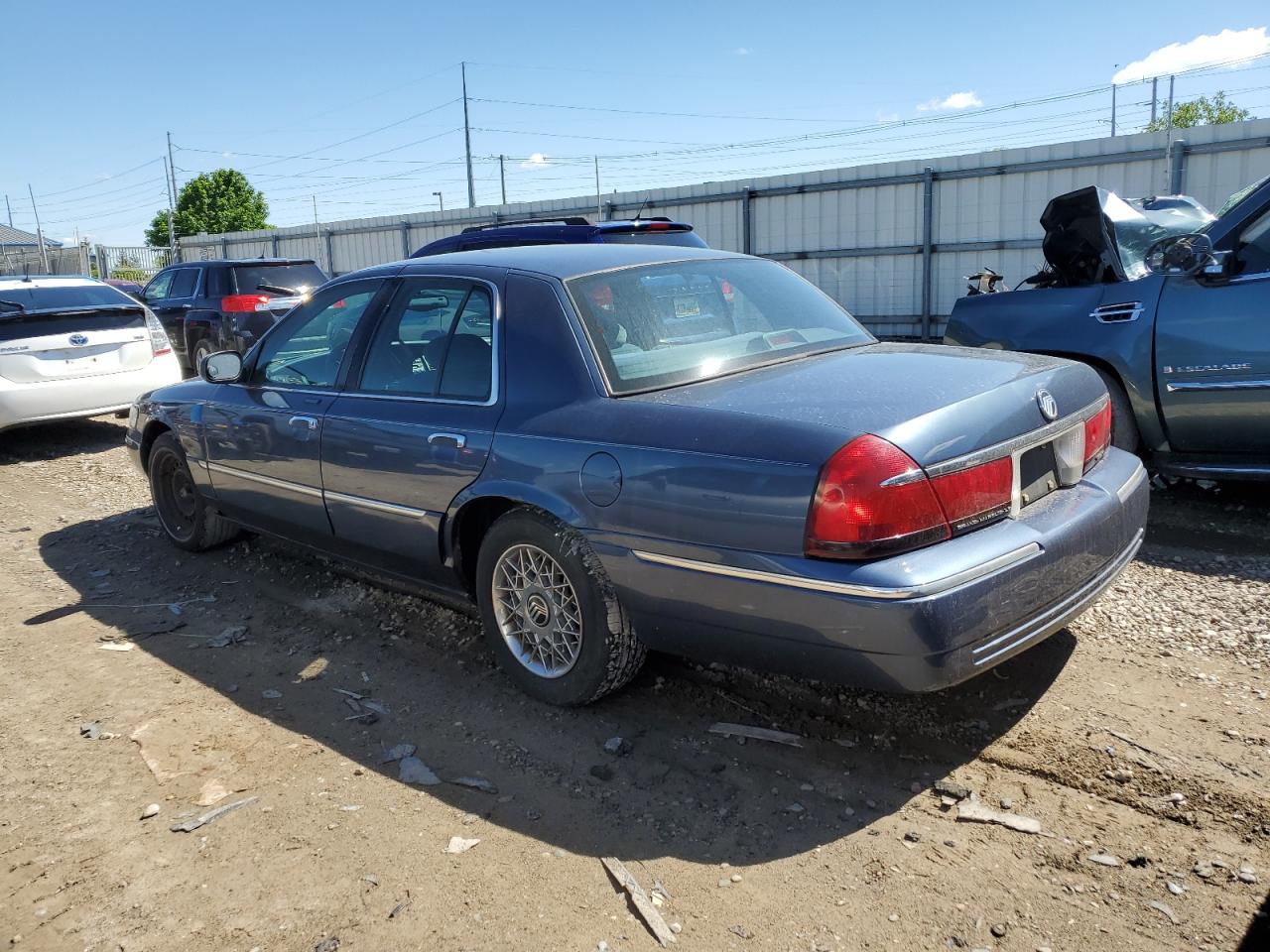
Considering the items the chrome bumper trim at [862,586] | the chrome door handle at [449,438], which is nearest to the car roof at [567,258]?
the chrome door handle at [449,438]

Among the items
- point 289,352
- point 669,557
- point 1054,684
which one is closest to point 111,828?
point 669,557

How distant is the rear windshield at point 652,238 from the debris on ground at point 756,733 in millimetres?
4772

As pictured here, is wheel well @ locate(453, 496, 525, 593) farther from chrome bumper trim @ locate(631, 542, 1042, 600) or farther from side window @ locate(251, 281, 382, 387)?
side window @ locate(251, 281, 382, 387)

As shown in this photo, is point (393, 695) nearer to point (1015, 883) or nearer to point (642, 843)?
point (642, 843)

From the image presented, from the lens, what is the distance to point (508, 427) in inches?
144

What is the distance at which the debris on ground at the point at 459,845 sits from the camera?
295 cm

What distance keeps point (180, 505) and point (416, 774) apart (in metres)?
3.41

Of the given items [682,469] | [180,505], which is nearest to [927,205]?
[180,505]

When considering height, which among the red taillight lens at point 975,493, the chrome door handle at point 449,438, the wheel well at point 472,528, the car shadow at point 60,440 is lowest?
the car shadow at point 60,440

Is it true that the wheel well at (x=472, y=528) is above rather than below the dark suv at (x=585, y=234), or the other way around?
below

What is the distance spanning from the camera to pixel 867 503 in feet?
9.25

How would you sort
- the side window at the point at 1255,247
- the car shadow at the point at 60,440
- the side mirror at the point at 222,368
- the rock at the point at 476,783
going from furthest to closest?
the car shadow at the point at 60,440 → the side window at the point at 1255,247 → the side mirror at the point at 222,368 → the rock at the point at 476,783

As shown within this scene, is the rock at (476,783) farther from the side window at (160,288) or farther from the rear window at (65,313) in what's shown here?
the side window at (160,288)

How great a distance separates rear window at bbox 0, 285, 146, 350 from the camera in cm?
902
